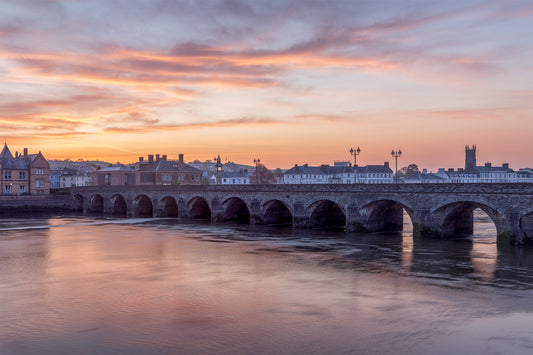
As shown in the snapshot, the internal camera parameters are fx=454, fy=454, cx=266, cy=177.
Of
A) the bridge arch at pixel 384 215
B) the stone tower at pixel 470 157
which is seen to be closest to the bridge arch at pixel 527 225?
the bridge arch at pixel 384 215

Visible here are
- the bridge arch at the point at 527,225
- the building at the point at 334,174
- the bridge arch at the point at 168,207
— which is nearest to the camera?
the bridge arch at the point at 527,225

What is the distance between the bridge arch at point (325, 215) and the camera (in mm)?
44031

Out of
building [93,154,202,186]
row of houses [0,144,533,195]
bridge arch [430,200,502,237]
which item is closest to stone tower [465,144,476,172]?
row of houses [0,144,533,195]

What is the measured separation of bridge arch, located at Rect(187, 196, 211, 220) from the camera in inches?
2293

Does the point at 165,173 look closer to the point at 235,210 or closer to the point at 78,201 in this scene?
the point at 78,201

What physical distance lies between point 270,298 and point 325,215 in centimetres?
2800

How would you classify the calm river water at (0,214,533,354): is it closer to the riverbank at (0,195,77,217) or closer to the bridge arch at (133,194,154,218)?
the bridge arch at (133,194,154,218)

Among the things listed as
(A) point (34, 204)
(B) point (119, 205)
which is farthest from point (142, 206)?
(A) point (34, 204)

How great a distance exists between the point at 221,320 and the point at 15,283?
12.3m

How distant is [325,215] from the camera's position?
4675 centimetres

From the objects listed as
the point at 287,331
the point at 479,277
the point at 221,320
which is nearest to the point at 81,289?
the point at 221,320

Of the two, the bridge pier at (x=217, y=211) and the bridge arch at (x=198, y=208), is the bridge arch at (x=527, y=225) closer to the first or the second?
the bridge pier at (x=217, y=211)

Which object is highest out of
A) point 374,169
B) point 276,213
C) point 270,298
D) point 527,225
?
point 374,169

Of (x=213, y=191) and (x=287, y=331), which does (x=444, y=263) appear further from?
(x=213, y=191)
